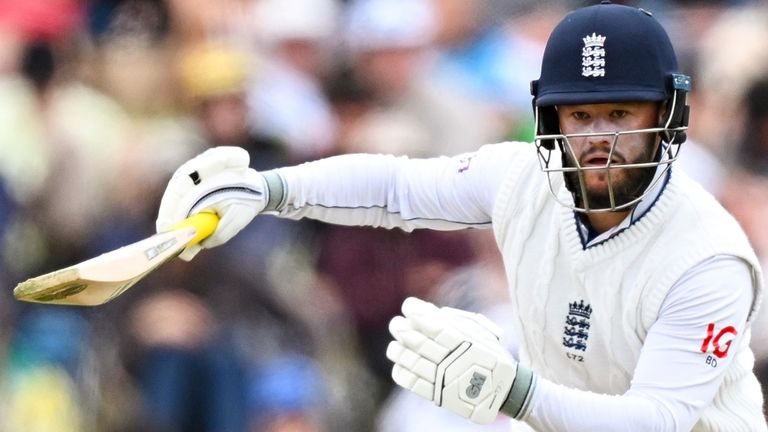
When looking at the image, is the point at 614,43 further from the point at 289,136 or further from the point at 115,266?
the point at 289,136

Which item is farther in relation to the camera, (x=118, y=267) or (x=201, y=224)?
(x=201, y=224)

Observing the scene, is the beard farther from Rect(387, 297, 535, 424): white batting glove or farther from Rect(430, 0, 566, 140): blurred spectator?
Rect(430, 0, 566, 140): blurred spectator

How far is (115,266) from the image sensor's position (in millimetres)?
3604

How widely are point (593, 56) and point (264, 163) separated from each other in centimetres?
270

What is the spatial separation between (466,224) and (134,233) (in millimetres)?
2439

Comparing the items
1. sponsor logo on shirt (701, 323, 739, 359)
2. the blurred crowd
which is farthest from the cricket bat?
the blurred crowd

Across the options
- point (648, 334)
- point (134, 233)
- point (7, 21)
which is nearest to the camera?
point (648, 334)

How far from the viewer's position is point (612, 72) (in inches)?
139

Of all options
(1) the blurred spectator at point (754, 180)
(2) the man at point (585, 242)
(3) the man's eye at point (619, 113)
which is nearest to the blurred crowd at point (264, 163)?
(1) the blurred spectator at point (754, 180)

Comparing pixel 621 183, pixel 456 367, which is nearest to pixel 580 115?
pixel 621 183

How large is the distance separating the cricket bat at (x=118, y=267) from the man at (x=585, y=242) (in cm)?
9

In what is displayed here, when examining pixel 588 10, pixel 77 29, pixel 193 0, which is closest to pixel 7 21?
pixel 77 29

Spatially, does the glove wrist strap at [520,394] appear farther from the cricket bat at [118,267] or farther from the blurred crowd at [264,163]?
the blurred crowd at [264,163]

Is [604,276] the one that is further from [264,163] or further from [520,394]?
[264,163]
